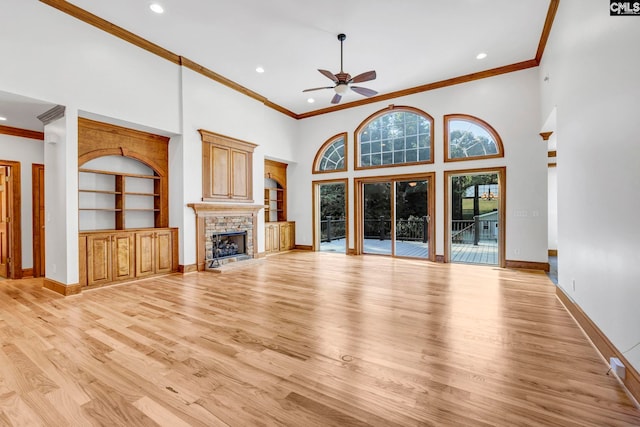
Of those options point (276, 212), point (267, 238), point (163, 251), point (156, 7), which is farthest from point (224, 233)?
point (156, 7)

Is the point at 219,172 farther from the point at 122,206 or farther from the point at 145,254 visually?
the point at 145,254

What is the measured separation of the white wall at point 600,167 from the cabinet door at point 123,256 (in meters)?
6.21

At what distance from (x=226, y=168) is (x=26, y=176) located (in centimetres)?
361

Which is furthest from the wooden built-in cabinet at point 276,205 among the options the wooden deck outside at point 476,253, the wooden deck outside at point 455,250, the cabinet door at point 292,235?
the wooden deck outside at point 476,253

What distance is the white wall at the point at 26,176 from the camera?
535 centimetres

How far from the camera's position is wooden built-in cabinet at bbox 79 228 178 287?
4527mm

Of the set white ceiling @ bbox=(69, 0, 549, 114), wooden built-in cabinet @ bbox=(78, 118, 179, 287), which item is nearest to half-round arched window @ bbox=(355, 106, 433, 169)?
white ceiling @ bbox=(69, 0, 549, 114)

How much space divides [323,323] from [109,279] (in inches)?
153

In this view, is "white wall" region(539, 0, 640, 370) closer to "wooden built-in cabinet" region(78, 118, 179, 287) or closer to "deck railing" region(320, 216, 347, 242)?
"deck railing" region(320, 216, 347, 242)

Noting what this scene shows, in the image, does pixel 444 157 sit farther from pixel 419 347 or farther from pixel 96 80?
pixel 96 80

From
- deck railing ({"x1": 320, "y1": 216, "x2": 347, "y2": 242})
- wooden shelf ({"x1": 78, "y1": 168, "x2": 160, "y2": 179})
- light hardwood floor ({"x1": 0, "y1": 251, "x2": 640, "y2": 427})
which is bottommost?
light hardwood floor ({"x1": 0, "y1": 251, "x2": 640, "y2": 427})

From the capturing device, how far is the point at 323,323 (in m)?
3.08

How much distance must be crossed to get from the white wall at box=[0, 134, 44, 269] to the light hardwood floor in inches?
68.3

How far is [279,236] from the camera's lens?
8.52 m
